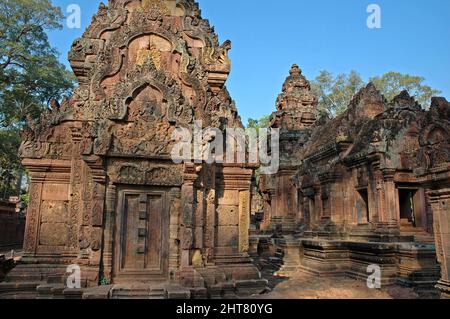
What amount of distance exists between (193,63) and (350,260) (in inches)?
323

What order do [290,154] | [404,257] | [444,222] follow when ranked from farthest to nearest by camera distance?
[290,154] < [404,257] < [444,222]

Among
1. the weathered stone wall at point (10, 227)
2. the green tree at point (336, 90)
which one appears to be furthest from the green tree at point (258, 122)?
the weathered stone wall at point (10, 227)

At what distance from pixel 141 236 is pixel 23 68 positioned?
2127 cm

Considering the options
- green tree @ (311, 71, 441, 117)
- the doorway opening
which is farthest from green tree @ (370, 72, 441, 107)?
the doorway opening

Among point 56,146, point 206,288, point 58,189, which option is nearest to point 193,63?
point 56,146

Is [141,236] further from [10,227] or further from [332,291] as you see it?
[10,227]

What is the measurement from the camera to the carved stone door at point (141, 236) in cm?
732

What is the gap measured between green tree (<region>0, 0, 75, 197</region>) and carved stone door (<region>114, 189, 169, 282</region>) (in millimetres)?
18082

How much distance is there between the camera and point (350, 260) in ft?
39.1

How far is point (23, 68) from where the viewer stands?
23703 millimetres

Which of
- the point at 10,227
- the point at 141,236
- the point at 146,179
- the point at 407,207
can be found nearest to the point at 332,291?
the point at 141,236

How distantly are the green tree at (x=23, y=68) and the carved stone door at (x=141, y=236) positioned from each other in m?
18.1

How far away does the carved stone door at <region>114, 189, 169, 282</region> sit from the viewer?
7316 millimetres

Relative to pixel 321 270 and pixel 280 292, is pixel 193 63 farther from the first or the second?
pixel 321 270
